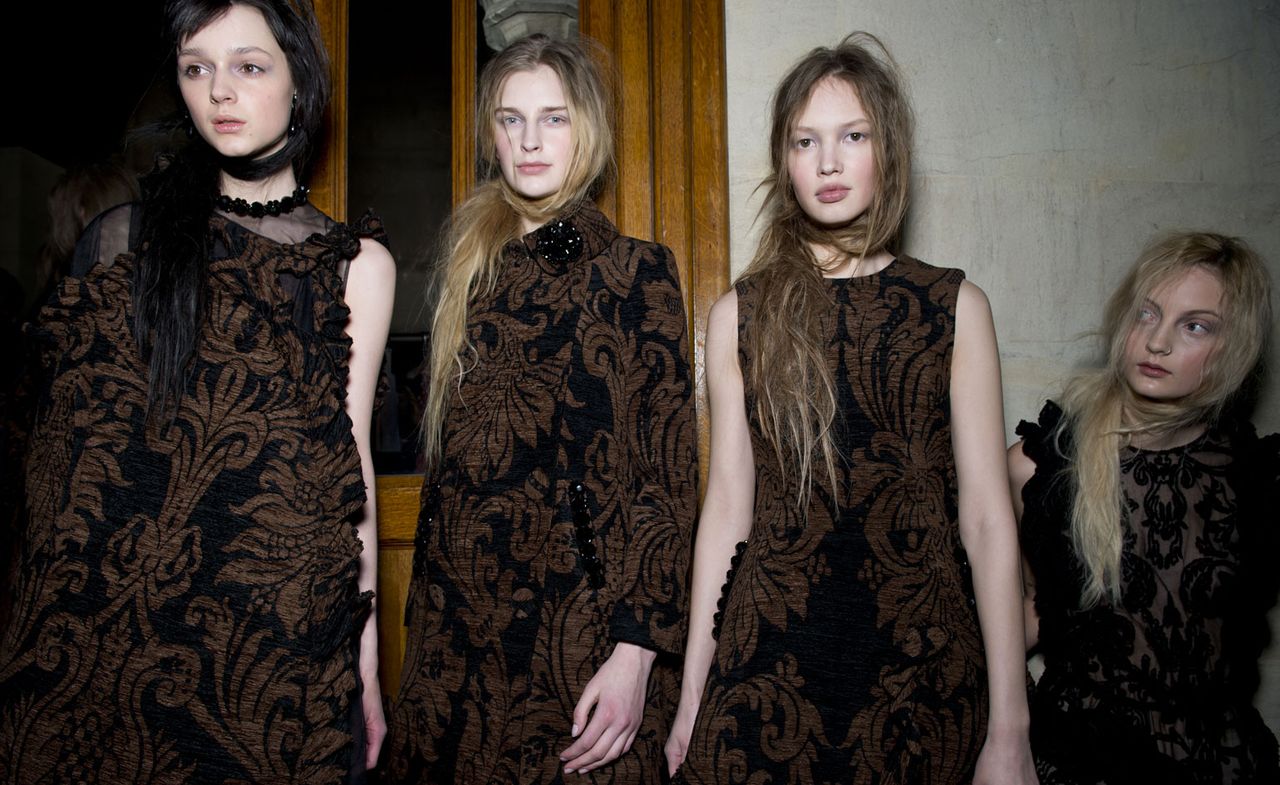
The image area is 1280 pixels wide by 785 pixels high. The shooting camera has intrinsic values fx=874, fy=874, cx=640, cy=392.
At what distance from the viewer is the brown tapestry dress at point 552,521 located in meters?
1.44

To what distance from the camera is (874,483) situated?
4.95 feet

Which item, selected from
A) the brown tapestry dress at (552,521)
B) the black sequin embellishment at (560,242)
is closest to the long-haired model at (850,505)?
the brown tapestry dress at (552,521)

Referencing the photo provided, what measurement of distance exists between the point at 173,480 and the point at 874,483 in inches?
44.0

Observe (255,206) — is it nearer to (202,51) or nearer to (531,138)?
(202,51)

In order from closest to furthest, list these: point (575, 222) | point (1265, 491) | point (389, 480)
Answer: point (575, 222), point (1265, 491), point (389, 480)

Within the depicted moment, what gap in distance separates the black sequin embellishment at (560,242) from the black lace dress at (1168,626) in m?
1.11

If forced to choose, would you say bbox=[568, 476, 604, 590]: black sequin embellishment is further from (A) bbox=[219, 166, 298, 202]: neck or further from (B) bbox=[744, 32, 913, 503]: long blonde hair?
(A) bbox=[219, 166, 298, 202]: neck

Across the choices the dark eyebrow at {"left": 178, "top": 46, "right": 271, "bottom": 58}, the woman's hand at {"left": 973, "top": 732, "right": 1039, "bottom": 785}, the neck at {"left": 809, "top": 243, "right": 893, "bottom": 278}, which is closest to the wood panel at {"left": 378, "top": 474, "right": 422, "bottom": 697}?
the dark eyebrow at {"left": 178, "top": 46, "right": 271, "bottom": 58}

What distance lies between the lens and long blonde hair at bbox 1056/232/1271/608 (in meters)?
1.74

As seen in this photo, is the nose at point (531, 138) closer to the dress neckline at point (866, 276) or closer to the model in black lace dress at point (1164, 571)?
the dress neckline at point (866, 276)

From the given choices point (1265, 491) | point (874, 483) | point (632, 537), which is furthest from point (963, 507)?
point (1265, 491)

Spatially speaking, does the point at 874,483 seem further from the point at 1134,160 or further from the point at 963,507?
the point at 1134,160

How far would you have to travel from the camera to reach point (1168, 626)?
171 centimetres

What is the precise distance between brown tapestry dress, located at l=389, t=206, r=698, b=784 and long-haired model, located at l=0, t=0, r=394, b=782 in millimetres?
134
